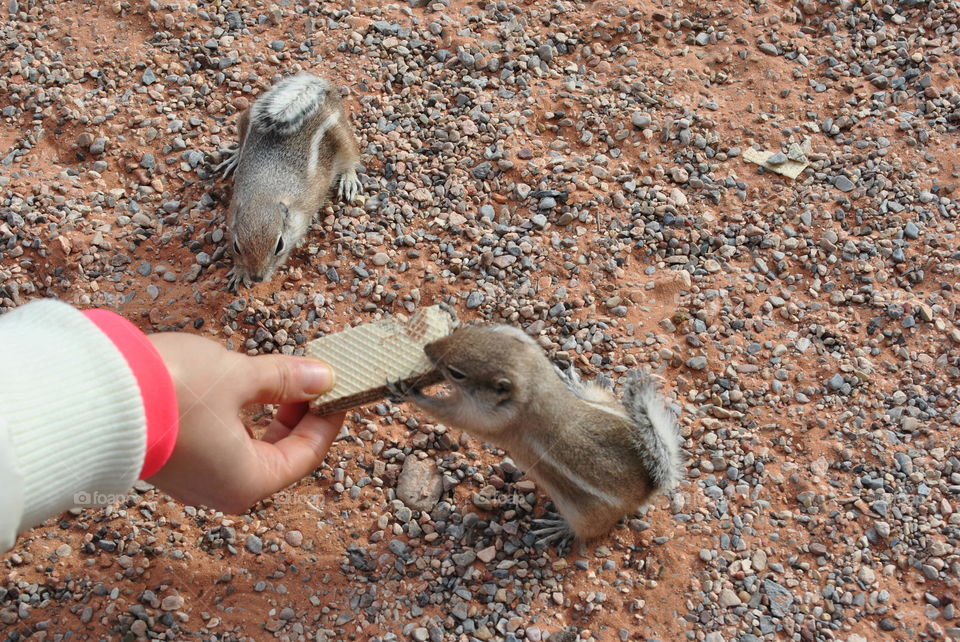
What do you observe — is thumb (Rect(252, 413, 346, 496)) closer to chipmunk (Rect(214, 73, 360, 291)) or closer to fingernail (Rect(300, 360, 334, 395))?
fingernail (Rect(300, 360, 334, 395))

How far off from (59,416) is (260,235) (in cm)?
222

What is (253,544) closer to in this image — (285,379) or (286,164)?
(285,379)

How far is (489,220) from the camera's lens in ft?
15.4

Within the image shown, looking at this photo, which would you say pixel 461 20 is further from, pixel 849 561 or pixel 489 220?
pixel 849 561

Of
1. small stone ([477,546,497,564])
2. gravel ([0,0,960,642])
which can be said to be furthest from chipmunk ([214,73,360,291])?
small stone ([477,546,497,564])

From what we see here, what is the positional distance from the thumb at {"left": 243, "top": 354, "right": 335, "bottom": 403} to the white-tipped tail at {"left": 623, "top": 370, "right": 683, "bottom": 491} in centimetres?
123

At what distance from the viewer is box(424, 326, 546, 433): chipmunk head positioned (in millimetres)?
3439

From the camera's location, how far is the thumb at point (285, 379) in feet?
9.84

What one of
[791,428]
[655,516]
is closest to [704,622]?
[655,516]

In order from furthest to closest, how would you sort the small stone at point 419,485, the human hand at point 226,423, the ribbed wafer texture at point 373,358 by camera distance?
the small stone at point 419,485 → the ribbed wafer texture at point 373,358 → the human hand at point 226,423

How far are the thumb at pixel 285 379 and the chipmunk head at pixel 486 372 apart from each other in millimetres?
493

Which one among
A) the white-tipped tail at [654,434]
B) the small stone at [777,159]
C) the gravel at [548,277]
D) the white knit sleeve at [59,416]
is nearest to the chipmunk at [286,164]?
the gravel at [548,277]

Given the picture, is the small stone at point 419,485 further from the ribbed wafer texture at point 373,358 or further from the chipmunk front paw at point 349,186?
the chipmunk front paw at point 349,186

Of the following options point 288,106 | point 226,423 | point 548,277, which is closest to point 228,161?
point 288,106
